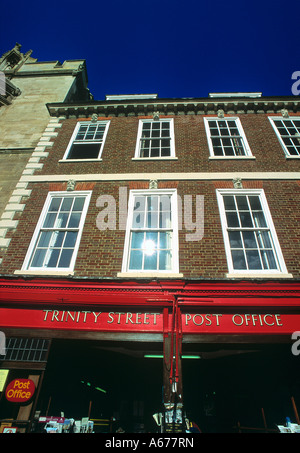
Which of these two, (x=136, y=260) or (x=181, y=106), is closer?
(x=136, y=260)

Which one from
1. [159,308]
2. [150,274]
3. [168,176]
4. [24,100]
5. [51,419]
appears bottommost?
[51,419]

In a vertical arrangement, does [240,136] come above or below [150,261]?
above

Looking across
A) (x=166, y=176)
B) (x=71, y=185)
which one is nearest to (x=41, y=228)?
(x=71, y=185)

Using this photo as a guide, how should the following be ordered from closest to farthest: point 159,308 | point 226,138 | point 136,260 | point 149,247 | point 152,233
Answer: point 159,308, point 136,260, point 149,247, point 152,233, point 226,138

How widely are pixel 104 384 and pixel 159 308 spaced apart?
3.61 m

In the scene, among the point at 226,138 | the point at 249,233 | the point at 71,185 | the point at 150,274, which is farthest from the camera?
the point at 226,138

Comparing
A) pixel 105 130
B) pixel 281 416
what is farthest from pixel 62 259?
pixel 281 416

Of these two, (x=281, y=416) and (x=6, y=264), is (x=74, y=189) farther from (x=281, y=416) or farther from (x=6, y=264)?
(x=281, y=416)

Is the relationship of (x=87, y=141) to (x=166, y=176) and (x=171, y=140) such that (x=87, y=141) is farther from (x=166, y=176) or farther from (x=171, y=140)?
(x=166, y=176)

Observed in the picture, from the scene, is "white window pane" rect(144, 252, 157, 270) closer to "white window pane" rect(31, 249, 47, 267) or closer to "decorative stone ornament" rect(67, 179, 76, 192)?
"white window pane" rect(31, 249, 47, 267)

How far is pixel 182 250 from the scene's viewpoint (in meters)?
6.56

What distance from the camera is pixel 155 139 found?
976 cm

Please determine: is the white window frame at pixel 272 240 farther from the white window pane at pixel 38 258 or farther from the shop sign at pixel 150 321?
the white window pane at pixel 38 258
